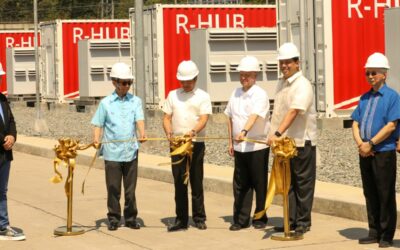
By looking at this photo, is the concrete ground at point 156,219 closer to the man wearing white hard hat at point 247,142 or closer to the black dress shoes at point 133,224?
the black dress shoes at point 133,224

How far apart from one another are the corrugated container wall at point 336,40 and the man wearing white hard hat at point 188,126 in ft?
38.8

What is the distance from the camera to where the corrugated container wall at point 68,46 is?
132 ft

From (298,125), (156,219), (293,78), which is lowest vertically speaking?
(156,219)

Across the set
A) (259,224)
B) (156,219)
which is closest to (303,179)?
(259,224)

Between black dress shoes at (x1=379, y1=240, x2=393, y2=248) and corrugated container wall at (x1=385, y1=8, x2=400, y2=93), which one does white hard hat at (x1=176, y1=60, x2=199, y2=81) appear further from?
corrugated container wall at (x1=385, y1=8, x2=400, y2=93)

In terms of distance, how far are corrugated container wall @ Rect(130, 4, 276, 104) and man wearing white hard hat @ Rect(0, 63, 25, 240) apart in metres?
20.8

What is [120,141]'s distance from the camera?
36.4ft

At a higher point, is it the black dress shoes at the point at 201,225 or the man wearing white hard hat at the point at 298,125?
the man wearing white hard hat at the point at 298,125

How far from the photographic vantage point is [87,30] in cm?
4109

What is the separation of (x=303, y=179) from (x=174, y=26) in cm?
2192

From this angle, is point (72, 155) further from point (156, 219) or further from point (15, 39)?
point (15, 39)

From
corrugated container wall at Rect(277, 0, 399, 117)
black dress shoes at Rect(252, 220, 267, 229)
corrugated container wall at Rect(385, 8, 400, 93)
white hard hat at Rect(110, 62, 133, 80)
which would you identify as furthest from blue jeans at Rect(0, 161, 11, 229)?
corrugated container wall at Rect(277, 0, 399, 117)

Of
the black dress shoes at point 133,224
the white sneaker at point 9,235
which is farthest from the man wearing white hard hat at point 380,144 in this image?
the white sneaker at point 9,235

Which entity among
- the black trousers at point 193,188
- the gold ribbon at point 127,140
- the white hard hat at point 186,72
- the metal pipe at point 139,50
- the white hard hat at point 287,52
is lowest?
the black trousers at point 193,188
